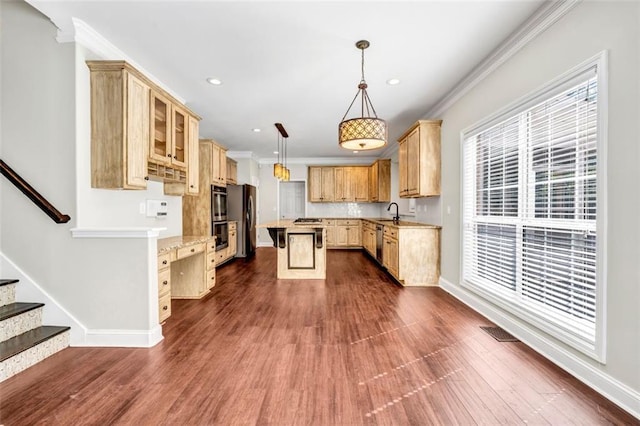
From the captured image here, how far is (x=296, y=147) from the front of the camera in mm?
6824

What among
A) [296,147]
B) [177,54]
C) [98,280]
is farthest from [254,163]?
[98,280]

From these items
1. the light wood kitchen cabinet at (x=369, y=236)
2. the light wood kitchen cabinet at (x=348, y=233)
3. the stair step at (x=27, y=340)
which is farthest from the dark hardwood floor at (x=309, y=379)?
the light wood kitchen cabinet at (x=348, y=233)

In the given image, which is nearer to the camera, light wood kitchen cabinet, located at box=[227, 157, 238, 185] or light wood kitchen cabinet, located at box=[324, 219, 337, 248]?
light wood kitchen cabinet, located at box=[227, 157, 238, 185]

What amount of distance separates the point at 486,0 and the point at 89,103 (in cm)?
Result: 340

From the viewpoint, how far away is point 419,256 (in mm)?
4266

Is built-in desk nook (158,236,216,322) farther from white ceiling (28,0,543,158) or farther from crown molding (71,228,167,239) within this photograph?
white ceiling (28,0,543,158)

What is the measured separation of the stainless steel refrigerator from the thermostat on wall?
8.62 ft

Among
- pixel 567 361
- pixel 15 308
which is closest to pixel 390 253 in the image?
pixel 567 361

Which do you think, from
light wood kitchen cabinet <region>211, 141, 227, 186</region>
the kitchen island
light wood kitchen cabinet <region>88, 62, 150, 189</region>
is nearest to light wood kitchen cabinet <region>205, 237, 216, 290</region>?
the kitchen island

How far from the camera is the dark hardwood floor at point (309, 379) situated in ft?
5.21

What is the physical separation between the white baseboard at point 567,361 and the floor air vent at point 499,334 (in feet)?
0.16

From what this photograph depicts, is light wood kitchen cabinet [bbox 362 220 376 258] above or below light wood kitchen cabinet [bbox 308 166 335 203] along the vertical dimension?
below

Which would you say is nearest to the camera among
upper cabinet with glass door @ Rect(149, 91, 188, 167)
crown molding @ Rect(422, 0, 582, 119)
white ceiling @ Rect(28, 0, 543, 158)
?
crown molding @ Rect(422, 0, 582, 119)

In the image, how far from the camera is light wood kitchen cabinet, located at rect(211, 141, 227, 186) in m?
5.21
